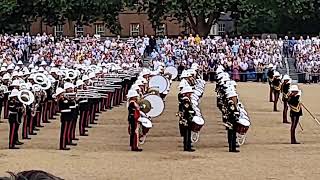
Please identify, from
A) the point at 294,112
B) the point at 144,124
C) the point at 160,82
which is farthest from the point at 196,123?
the point at 160,82

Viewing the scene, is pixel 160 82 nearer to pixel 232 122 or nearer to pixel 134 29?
pixel 232 122

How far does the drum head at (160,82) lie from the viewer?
21456 mm

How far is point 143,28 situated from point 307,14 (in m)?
15.0

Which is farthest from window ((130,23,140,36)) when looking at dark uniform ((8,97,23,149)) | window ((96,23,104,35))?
dark uniform ((8,97,23,149))

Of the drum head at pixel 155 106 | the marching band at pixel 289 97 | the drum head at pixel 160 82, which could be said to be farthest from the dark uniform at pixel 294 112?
the drum head at pixel 160 82

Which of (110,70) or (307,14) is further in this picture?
(307,14)

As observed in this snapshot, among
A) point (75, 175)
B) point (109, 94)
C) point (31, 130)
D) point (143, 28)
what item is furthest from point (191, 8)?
point (75, 175)

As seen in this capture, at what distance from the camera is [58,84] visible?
19969mm

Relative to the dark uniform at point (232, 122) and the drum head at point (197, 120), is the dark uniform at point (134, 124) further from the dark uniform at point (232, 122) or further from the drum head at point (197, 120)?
the dark uniform at point (232, 122)

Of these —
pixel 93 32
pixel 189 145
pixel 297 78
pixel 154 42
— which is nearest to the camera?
pixel 189 145

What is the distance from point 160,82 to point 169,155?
843 cm

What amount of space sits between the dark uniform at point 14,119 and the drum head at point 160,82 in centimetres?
686

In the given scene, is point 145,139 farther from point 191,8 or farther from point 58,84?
point 191,8

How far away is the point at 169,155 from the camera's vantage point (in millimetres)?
13461
